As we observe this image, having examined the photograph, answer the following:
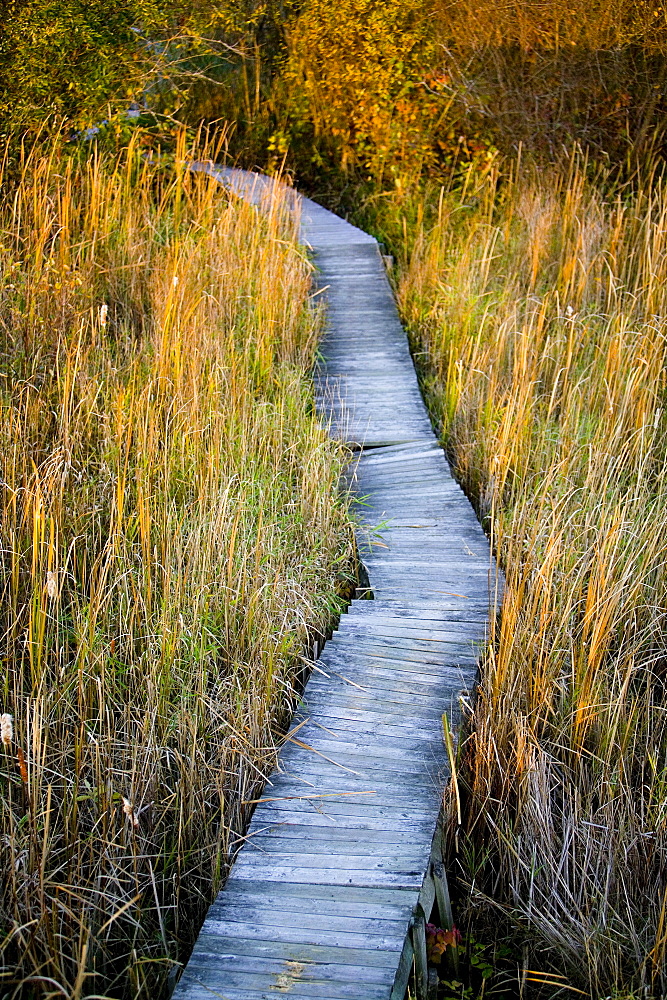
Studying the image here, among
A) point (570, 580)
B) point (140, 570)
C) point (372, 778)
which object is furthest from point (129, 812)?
point (570, 580)

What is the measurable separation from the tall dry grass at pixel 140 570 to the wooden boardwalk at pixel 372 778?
15 cm

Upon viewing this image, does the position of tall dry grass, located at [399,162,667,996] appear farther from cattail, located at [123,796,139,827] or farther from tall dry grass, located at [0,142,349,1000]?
cattail, located at [123,796,139,827]

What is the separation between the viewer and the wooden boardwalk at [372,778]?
2.22 m

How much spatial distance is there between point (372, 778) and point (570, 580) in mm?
1144

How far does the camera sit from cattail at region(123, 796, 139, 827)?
7.32ft

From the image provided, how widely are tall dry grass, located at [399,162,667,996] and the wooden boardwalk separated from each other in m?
0.18

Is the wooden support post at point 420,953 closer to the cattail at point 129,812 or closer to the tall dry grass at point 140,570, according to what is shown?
the tall dry grass at point 140,570

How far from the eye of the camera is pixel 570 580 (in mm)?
3469

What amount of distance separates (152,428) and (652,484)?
7.09 feet

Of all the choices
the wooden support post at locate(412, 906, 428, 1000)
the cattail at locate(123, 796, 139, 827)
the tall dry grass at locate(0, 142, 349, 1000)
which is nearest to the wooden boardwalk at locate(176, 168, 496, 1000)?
the wooden support post at locate(412, 906, 428, 1000)

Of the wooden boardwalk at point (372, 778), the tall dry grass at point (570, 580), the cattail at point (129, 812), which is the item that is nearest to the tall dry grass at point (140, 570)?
the cattail at point (129, 812)

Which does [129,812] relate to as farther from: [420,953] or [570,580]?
[570,580]

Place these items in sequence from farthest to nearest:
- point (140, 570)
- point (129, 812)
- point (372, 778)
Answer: point (140, 570), point (372, 778), point (129, 812)

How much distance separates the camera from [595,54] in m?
6.21
